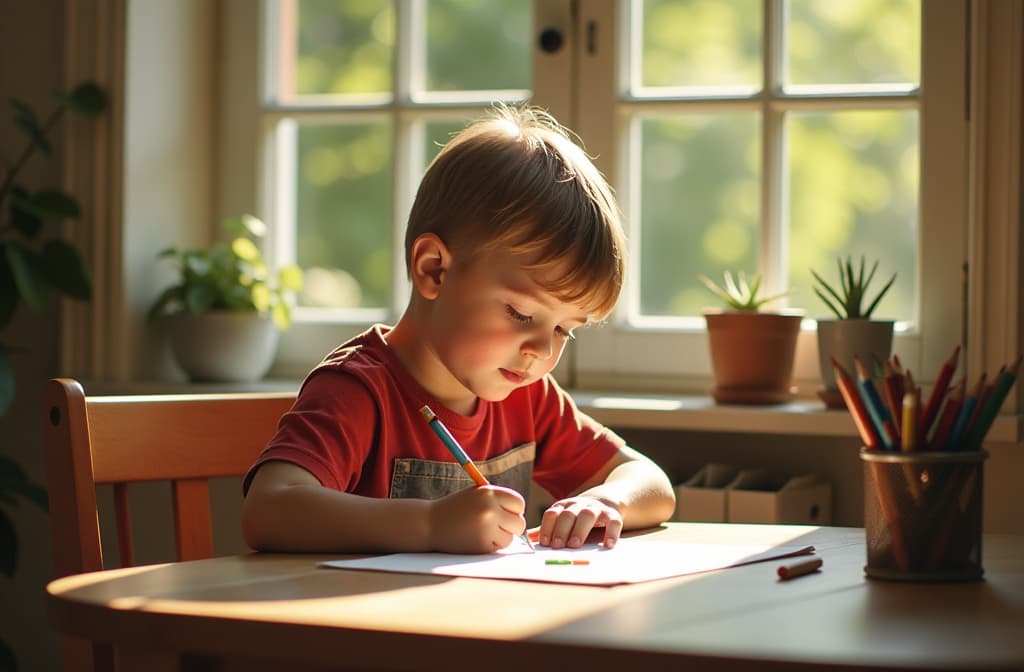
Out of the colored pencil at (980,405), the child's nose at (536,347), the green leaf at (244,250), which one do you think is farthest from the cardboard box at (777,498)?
the green leaf at (244,250)

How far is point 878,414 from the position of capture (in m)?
0.97

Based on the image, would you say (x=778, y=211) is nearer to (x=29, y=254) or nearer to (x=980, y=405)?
(x=980, y=405)

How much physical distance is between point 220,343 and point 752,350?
0.96m

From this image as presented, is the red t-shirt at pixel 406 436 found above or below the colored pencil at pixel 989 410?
below

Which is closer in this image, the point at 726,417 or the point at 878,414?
the point at 878,414

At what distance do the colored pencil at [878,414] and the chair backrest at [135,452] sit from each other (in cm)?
75

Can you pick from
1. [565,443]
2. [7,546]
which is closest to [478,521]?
[565,443]

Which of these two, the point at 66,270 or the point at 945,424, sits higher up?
the point at 66,270

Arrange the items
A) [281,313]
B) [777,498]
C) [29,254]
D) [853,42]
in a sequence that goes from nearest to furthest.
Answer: [777,498] → [853,42] → [29,254] → [281,313]

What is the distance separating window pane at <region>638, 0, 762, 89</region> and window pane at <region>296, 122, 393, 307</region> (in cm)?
55

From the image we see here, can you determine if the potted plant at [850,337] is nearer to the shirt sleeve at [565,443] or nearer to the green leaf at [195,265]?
the shirt sleeve at [565,443]

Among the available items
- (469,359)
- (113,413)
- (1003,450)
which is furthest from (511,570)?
(1003,450)

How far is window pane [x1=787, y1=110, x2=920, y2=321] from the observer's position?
6.78ft

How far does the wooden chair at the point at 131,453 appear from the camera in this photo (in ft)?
4.05
